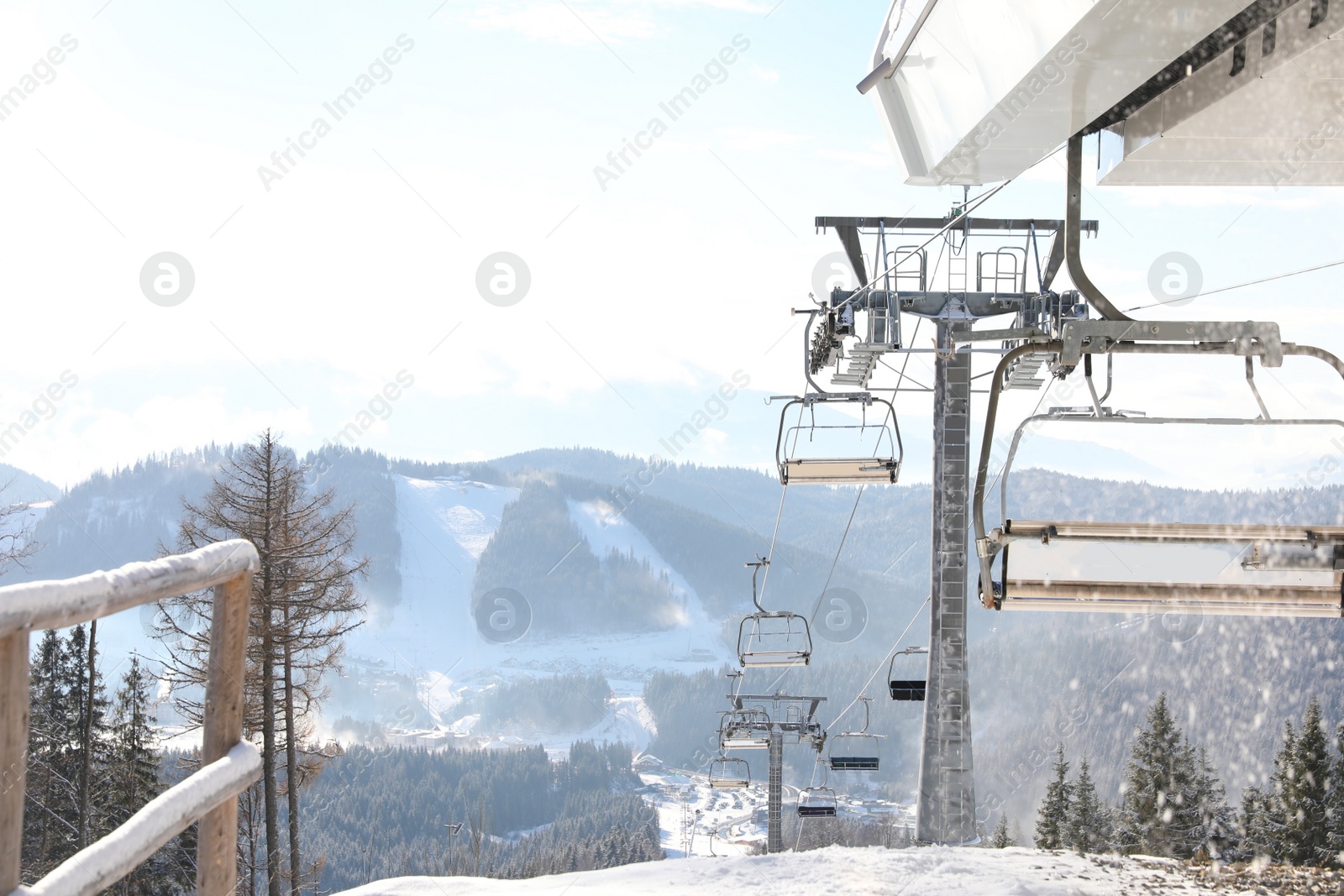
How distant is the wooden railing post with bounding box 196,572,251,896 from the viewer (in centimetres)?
201

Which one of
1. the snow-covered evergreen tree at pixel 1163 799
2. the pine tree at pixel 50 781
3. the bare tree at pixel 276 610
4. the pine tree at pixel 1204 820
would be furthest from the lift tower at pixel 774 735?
the pine tree at pixel 1204 820

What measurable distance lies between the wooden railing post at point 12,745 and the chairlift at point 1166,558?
179 centimetres

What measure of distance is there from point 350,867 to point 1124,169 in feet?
289

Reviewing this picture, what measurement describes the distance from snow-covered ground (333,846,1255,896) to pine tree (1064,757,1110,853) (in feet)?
79.2

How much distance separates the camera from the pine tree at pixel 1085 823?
29.7 m

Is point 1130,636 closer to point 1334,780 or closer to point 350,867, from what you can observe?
point 350,867

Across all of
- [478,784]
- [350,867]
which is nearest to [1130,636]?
[478,784]

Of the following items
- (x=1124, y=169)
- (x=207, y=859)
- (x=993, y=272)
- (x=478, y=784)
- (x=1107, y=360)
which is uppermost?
(x=993, y=272)

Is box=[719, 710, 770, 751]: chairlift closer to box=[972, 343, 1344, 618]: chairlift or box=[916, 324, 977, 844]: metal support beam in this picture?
box=[916, 324, 977, 844]: metal support beam

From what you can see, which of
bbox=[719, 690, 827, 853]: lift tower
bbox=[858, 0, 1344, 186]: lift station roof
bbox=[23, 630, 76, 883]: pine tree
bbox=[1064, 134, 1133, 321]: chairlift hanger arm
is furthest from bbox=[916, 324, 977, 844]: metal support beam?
bbox=[23, 630, 76, 883]: pine tree

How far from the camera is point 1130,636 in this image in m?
115

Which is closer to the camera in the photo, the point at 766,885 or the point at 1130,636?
the point at 766,885

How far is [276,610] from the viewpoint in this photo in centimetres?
1527

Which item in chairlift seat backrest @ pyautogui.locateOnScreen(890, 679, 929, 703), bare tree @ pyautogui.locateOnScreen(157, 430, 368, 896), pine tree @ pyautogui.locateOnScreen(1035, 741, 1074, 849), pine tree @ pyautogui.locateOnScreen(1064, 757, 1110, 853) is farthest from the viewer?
pine tree @ pyautogui.locateOnScreen(1035, 741, 1074, 849)
